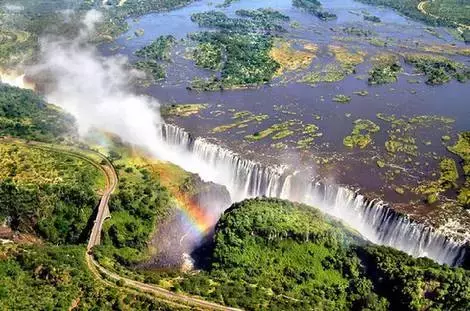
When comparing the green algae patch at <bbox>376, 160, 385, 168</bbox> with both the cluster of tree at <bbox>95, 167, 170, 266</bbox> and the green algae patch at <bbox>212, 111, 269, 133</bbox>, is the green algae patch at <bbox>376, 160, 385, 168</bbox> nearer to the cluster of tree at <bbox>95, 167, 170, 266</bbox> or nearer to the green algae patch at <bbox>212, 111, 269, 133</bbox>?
the green algae patch at <bbox>212, 111, 269, 133</bbox>

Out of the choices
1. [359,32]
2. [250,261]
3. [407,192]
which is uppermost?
[359,32]

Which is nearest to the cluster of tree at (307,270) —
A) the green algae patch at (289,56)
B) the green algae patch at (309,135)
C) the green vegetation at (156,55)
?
the green algae patch at (309,135)

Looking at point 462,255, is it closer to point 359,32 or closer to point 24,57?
point 359,32

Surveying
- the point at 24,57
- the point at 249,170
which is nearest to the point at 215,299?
the point at 249,170

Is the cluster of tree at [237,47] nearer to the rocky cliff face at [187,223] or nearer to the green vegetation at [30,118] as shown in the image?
the green vegetation at [30,118]

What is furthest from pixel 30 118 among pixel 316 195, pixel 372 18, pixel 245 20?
pixel 372 18

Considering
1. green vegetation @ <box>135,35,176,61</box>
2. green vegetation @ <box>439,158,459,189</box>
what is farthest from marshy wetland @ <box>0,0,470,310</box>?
green vegetation @ <box>135,35,176,61</box>

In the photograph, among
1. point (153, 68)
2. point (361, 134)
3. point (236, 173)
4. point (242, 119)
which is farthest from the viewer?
point (153, 68)

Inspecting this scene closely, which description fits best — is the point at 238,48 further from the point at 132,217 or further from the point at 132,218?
the point at 132,218

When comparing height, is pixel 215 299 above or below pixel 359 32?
below
